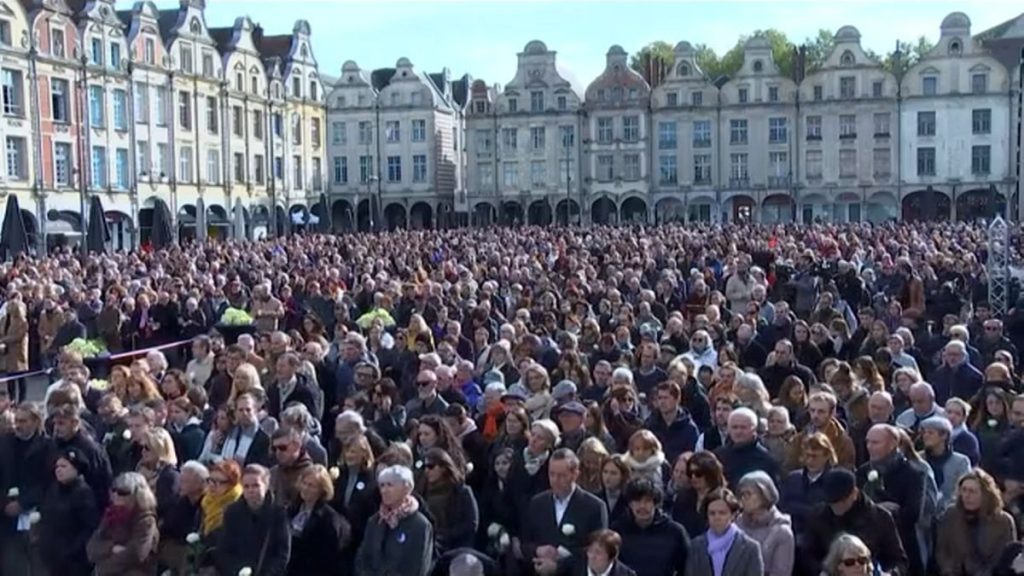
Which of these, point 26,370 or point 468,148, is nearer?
point 26,370

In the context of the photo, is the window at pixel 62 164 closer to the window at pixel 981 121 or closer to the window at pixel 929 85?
the window at pixel 929 85

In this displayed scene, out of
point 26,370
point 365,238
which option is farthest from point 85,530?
point 365,238

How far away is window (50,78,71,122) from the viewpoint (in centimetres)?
4628

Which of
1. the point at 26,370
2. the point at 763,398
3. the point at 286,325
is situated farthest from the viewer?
the point at 286,325

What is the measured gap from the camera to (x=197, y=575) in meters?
6.93

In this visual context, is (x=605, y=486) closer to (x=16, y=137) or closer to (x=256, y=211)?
(x=16, y=137)

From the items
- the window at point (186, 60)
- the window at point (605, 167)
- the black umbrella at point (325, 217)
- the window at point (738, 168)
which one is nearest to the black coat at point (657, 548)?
the black umbrella at point (325, 217)

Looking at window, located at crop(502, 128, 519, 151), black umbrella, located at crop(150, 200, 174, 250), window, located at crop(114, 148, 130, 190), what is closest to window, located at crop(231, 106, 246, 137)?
window, located at crop(114, 148, 130, 190)

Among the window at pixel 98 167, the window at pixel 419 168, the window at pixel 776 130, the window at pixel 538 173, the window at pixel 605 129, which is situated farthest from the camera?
the window at pixel 419 168

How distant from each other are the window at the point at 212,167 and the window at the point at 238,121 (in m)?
2.17

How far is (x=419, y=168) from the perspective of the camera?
65.9m

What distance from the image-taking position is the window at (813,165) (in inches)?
2415

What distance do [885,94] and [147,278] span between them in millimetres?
47239

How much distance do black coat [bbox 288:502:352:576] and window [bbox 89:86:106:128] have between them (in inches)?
1774
